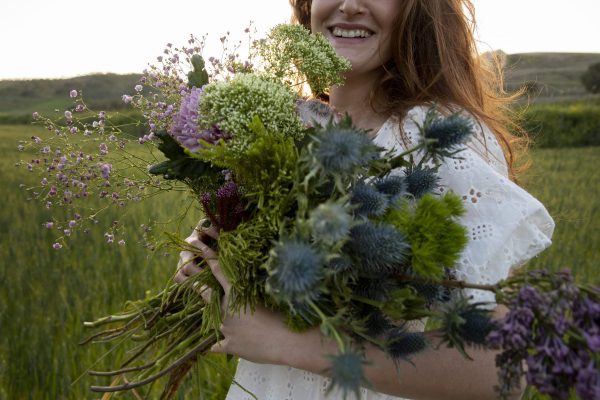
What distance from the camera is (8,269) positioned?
350 cm

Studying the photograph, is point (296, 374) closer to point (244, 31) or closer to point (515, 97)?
point (244, 31)

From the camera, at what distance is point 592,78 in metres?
25.5

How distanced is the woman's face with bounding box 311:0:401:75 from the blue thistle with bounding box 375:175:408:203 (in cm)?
66

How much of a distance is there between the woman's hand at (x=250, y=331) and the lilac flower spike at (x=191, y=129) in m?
0.23

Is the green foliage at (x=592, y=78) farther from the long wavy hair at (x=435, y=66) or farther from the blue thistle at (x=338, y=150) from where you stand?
the blue thistle at (x=338, y=150)

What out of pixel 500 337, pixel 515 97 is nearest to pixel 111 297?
pixel 515 97

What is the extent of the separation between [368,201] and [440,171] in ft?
1.43

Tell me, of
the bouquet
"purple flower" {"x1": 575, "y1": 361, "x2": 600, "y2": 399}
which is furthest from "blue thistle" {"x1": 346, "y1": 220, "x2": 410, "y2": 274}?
"purple flower" {"x1": 575, "y1": 361, "x2": 600, "y2": 399}

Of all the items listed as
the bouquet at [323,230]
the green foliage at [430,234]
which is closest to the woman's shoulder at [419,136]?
the bouquet at [323,230]

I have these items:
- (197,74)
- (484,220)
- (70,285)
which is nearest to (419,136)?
(484,220)

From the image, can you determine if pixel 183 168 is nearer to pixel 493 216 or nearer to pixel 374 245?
pixel 374 245

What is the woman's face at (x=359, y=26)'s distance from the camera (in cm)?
154

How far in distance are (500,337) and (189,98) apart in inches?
27.0

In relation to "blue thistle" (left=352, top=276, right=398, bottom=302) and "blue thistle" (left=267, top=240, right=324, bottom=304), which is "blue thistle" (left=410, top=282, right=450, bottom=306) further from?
"blue thistle" (left=267, top=240, right=324, bottom=304)
